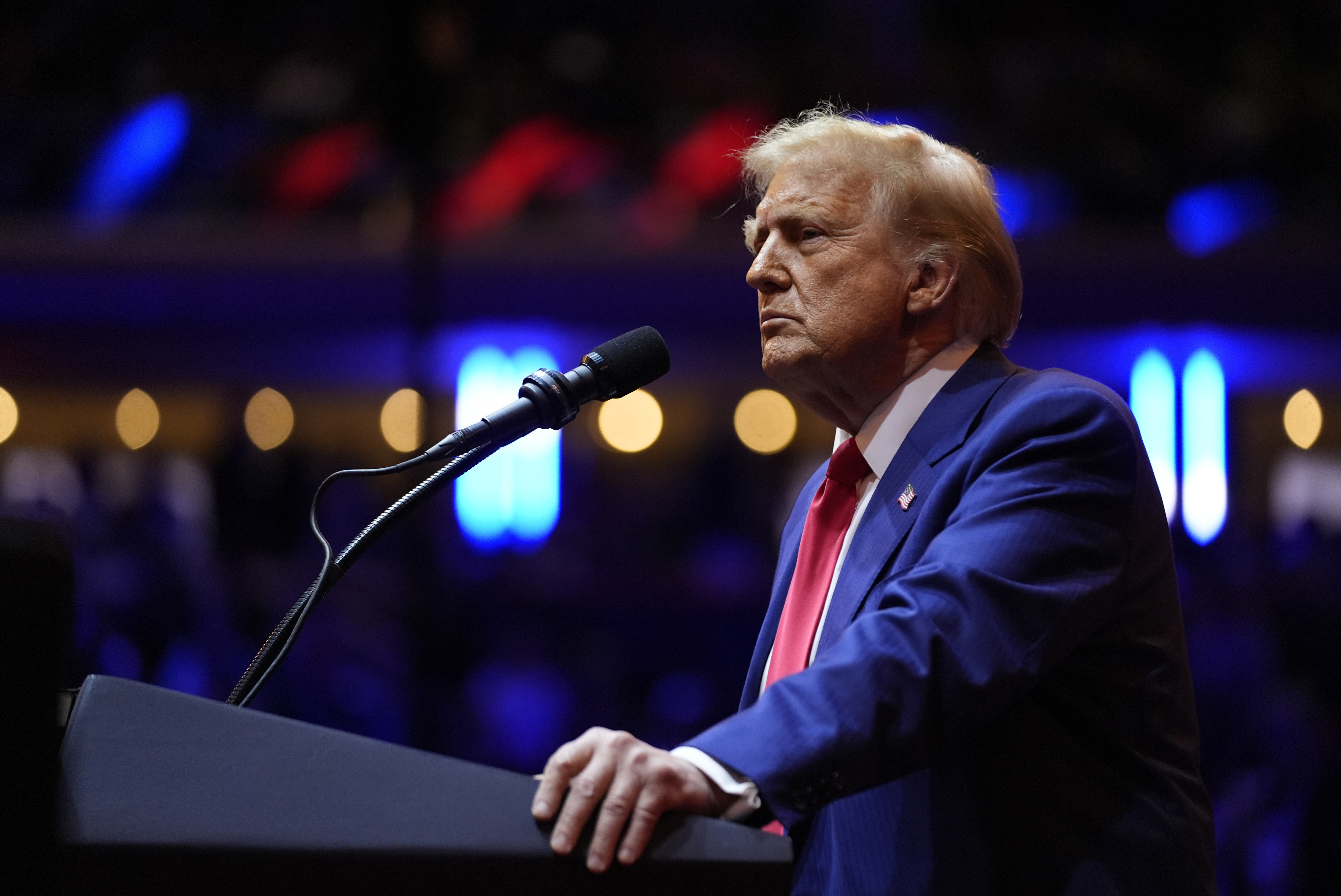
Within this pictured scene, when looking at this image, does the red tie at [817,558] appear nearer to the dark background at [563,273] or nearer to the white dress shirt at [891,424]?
the white dress shirt at [891,424]

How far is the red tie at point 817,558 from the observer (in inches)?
50.1

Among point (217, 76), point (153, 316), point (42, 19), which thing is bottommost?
point (153, 316)

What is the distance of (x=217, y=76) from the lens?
621cm

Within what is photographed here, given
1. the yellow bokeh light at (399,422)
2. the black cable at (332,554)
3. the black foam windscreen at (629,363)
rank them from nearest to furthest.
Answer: the black cable at (332,554)
the black foam windscreen at (629,363)
the yellow bokeh light at (399,422)

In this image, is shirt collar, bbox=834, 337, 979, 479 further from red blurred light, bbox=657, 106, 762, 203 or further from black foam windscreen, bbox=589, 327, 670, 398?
red blurred light, bbox=657, 106, 762, 203

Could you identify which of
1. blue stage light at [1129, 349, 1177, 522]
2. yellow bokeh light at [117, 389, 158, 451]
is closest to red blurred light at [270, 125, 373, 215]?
yellow bokeh light at [117, 389, 158, 451]

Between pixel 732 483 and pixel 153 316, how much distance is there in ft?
10.3

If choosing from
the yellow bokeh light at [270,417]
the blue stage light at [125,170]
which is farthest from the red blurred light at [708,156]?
the yellow bokeh light at [270,417]

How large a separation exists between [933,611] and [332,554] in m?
0.58

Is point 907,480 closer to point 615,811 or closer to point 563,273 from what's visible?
point 615,811

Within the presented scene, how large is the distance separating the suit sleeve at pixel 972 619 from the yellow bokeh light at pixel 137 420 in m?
7.85

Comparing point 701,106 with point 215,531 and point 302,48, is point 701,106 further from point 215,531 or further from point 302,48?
point 215,531

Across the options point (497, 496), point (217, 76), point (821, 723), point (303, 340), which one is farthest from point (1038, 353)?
point (821, 723)

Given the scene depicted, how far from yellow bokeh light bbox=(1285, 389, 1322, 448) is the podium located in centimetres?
756
